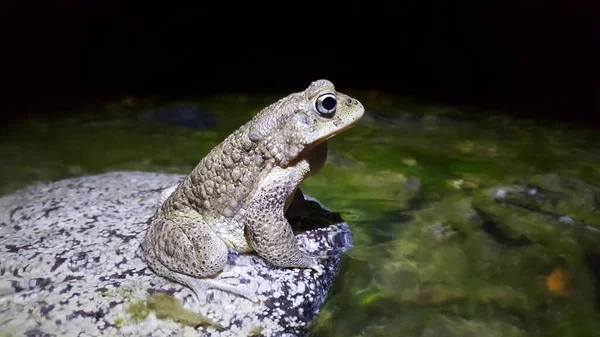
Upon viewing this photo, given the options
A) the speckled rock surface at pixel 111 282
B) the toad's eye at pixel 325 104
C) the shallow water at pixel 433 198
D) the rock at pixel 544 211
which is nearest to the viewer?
the speckled rock surface at pixel 111 282

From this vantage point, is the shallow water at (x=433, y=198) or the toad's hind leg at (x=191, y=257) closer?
the toad's hind leg at (x=191, y=257)

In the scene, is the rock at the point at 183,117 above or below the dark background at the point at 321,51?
below

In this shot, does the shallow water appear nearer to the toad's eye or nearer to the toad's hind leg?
the toad's hind leg

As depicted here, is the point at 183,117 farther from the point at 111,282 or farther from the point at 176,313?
the point at 176,313

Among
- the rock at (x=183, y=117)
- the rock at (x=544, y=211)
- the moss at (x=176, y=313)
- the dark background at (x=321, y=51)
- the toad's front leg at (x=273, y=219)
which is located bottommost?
the moss at (x=176, y=313)

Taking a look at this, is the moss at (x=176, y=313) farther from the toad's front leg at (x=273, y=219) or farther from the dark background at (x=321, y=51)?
the dark background at (x=321, y=51)

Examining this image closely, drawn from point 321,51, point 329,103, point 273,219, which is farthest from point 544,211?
point 321,51

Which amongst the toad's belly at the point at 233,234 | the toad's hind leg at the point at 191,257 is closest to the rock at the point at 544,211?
the toad's belly at the point at 233,234
